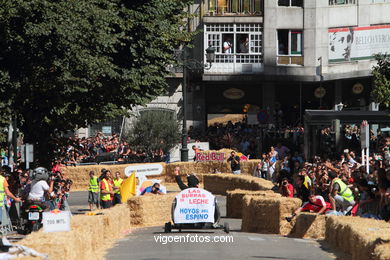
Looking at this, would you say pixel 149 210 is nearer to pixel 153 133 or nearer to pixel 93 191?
pixel 93 191

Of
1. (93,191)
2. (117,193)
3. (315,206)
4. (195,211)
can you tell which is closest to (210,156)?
(93,191)

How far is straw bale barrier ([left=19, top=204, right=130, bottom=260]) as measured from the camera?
44.9 feet

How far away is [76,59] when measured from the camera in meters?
26.0

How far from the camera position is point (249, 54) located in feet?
182

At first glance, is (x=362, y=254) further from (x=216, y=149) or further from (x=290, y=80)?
(x=290, y=80)

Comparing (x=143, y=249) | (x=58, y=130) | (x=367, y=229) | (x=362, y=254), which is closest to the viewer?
(x=362, y=254)

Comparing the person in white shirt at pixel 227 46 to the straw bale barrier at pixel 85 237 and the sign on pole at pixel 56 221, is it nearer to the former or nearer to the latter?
the straw bale barrier at pixel 85 237

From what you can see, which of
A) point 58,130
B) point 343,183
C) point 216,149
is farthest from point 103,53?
point 216,149

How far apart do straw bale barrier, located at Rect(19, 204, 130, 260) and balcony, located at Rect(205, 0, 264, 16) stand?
3158 cm

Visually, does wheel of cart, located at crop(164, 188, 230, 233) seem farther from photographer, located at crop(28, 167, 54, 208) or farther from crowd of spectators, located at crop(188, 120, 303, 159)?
crowd of spectators, located at crop(188, 120, 303, 159)

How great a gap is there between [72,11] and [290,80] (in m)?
30.4

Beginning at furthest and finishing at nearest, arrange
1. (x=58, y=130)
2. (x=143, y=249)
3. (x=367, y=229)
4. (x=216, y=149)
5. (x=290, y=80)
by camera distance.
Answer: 1. (x=290, y=80)
2. (x=216, y=149)
3. (x=58, y=130)
4. (x=143, y=249)
5. (x=367, y=229)

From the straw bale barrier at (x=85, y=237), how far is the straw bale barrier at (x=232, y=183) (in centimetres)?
951

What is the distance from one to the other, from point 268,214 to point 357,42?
1300 inches
